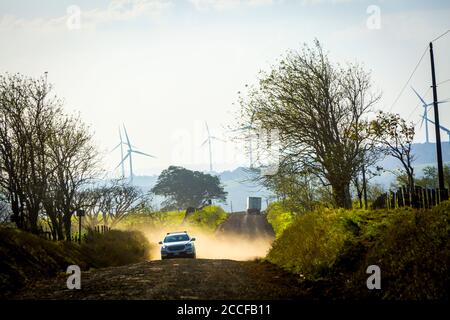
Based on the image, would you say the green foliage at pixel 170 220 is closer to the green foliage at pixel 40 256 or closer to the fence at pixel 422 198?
the green foliage at pixel 40 256

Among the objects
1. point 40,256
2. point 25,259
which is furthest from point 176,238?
point 25,259

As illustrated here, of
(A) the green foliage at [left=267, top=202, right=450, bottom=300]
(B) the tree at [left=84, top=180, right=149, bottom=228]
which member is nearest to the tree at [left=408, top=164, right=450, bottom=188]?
(B) the tree at [left=84, top=180, right=149, bottom=228]

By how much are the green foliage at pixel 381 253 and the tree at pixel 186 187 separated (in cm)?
11039

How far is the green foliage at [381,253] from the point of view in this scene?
921cm

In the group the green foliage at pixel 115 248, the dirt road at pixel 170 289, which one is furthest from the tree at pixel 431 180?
the dirt road at pixel 170 289

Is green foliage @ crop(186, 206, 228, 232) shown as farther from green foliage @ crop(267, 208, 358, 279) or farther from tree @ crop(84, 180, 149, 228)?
green foliage @ crop(267, 208, 358, 279)

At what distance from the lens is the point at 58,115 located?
93.8ft

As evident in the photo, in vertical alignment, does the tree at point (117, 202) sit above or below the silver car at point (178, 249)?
above

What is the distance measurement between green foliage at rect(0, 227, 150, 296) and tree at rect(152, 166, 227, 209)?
94.6 meters

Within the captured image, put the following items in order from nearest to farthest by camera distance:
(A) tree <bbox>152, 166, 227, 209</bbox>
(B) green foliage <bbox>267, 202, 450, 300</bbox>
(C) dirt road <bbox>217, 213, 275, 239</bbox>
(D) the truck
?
(B) green foliage <bbox>267, 202, 450, 300</bbox> → (C) dirt road <bbox>217, 213, 275, 239</bbox> → (D) the truck → (A) tree <bbox>152, 166, 227, 209</bbox>

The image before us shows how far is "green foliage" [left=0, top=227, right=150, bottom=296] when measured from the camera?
49.4ft

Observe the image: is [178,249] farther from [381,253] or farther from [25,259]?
[381,253]
